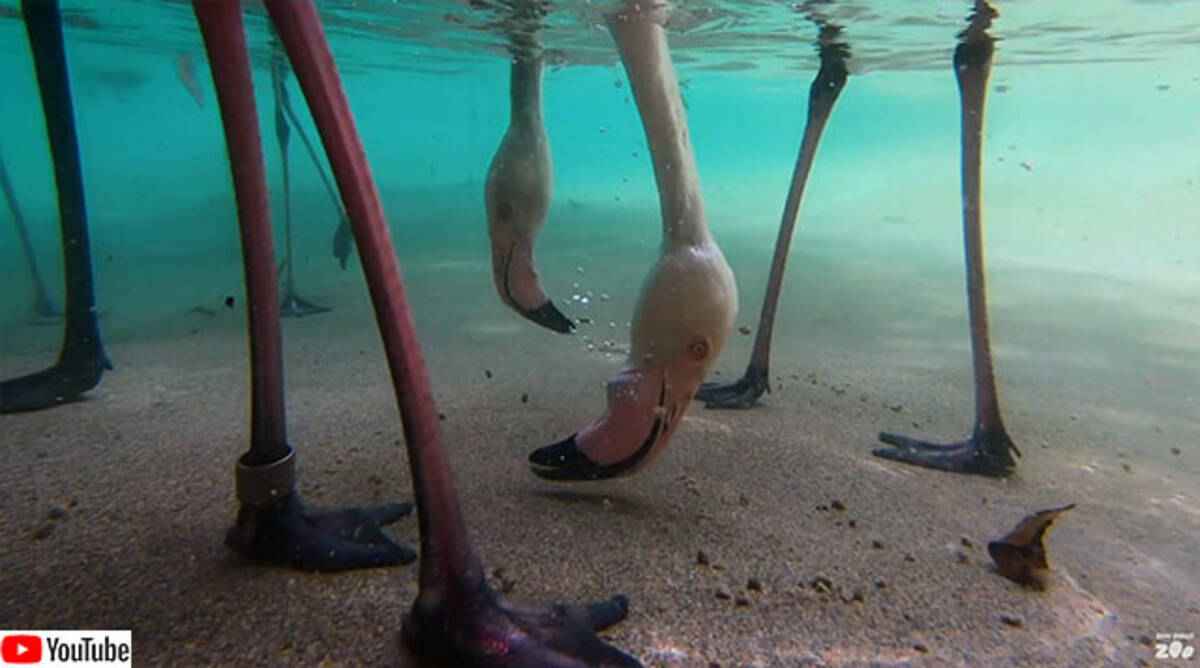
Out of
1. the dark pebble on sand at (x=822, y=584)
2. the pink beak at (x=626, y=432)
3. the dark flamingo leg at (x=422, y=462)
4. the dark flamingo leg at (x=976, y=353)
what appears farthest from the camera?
the dark flamingo leg at (x=976, y=353)

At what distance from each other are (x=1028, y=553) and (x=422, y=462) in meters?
2.15

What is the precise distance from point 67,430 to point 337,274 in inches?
325

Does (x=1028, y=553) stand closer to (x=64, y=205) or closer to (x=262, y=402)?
(x=262, y=402)

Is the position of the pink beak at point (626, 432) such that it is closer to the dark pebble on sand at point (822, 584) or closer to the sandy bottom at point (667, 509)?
the sandy bottom at point (667, 509)

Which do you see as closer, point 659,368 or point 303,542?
point 303,542

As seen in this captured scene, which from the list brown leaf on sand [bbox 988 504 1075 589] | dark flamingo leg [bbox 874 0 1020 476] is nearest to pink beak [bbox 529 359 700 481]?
brown leaf on sand [bbox 988 504 1075 589]

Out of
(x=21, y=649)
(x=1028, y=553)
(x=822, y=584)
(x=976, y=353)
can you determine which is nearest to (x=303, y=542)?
(x=21, y=649)

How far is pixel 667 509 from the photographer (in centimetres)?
273

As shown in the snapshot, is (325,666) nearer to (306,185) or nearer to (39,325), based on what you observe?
(39,325)

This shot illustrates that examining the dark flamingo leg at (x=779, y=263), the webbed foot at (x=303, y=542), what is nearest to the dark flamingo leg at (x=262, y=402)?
the webbed foot at (x=303, y=542)

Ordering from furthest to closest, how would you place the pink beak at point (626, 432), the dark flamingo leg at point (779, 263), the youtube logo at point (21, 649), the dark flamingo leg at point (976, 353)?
the dark flamingo leg at point (779, 263)
the dark flamingo leg at point (976, 353)
the pink beak at point (626, 432)
the youtube logo at point (21, 649)

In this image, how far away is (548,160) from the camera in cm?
363

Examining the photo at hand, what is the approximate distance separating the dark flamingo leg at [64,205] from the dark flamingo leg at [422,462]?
271 centimetres

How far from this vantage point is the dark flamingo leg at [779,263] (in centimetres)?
454
